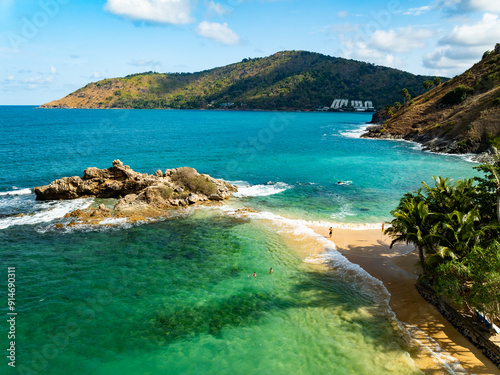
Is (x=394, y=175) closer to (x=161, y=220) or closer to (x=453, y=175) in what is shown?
(x=453, y=175)

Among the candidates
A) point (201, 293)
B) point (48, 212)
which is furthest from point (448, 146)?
point (48, 212)

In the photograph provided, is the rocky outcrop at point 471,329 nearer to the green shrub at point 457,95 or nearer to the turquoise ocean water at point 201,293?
the turquoise ocean water at point 201,293

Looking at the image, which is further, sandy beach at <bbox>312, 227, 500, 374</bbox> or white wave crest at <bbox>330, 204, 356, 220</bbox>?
white wave crest at <bbox>330, 204, 356, 220</bbox>

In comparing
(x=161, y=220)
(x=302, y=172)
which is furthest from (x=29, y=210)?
(x=302, y=172)

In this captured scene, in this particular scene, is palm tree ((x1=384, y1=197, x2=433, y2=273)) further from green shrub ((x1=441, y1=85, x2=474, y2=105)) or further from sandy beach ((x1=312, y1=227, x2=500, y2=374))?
green shrub ((x1=441, y1=85, x2=474, y2=105))

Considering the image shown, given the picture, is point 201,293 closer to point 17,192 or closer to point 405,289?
point 405,289

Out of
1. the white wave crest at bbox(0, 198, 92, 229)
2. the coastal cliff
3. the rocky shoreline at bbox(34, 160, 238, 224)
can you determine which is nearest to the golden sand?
the rocky shoreline at bbox(34, 160, 238, 224)
